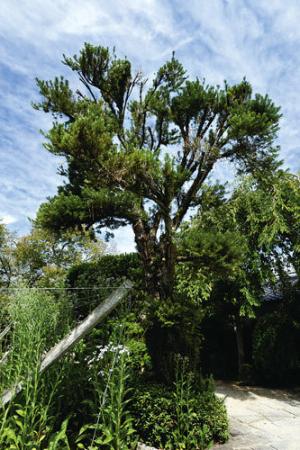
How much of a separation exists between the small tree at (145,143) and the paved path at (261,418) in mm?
1937

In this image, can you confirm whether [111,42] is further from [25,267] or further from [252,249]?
Result: [25,267]

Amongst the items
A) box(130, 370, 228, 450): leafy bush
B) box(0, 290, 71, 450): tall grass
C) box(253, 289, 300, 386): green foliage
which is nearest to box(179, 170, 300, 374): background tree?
box(253, 289, 300, 386): green foliage

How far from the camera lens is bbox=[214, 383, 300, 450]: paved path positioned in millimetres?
3619

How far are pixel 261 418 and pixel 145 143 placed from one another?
5.09 m

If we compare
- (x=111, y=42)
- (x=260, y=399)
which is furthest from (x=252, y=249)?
(x=111, y=42)

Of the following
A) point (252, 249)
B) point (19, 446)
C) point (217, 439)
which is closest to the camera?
point (19, 446)

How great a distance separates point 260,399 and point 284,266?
8.46 feet

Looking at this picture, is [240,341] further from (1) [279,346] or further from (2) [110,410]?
(2) [110,410]

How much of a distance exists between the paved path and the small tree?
1937mm

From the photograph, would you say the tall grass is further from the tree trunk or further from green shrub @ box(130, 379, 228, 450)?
the tree trunk

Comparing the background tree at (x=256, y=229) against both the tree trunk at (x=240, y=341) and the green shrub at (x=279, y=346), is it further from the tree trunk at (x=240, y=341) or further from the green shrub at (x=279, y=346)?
the green shrub at (x=279, y=346)

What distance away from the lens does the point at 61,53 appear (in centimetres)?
582

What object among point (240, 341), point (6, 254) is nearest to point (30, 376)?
point (240, 341)

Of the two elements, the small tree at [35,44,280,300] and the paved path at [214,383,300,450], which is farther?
the small tree at [35,44,280,300]
